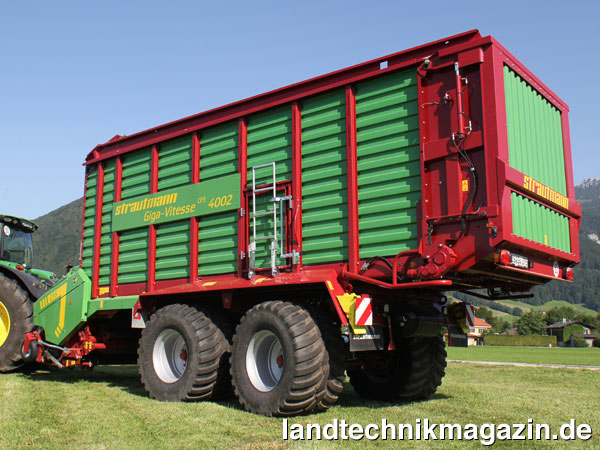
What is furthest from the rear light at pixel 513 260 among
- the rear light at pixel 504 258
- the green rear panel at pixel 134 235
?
the green rear panel at pixel 134 235

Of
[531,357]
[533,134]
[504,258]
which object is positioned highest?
[533,134]

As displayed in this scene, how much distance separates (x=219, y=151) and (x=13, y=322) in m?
5.19

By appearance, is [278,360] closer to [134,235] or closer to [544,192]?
[544,192]

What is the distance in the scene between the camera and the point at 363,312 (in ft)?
21.4

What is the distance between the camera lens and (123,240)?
988 cm

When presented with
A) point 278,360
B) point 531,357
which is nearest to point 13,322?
point 278,360

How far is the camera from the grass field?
5152 millimetres

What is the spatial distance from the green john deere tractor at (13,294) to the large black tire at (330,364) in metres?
6.36

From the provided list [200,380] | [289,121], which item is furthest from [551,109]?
[200,380]

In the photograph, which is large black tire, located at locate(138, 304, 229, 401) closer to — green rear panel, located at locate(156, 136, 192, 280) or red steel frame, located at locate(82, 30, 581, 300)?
red steel frame, located at locate(82, 30, 581, 300)

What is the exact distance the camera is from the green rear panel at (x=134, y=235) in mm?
9523

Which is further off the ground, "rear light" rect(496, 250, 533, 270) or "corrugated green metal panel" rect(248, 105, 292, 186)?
"corrugated green metal panel" rect(248, 105, 292, 186)

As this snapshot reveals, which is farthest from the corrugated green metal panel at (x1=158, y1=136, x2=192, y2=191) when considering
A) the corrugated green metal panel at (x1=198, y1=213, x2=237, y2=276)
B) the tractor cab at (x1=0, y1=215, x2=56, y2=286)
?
the tractor cab at (x1=0, y1=215, x2=56, y2=286)

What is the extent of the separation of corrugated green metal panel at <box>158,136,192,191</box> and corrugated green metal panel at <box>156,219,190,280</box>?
676mm
